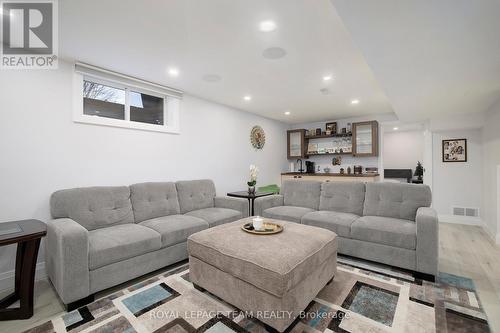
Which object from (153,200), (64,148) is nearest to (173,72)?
(64,148)

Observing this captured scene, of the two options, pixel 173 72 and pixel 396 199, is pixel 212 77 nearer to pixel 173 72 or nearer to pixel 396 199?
pixel 173 72

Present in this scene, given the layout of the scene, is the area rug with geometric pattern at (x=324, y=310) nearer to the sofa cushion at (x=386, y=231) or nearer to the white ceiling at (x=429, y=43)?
the sofa cushion at (x=386, y=231)

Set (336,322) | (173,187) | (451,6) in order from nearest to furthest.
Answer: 1. (451,6)
2. (336,322)
3. (173,187)

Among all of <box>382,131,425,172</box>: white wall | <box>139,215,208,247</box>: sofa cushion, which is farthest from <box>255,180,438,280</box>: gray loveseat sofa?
<box>382,131,425,172</box>: white wall

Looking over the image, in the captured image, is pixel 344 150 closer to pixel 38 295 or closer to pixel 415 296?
pixel 415 296

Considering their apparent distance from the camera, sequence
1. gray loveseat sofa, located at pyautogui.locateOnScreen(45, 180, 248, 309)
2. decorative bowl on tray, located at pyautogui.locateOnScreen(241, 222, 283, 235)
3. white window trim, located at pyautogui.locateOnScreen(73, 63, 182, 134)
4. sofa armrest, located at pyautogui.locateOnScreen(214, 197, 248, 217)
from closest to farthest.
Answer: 1. gray loveseat sofa, located at pyautogui.locateOnScreen(45, 180, 248, 309)
2. decorative bowl on tray, located at pyautogui.locateOnScreen(241, 222, 283, 235)
3. white window trim, located at pyautogui.locateOnScreen(73, 63, 182, 134)
4. sofa armrest, located at pyautogui.locateOnScreen(214, 197, 248, 217)

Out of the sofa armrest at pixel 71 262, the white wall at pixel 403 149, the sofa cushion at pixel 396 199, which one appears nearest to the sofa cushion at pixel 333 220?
the sofa cushion at pixel 396 199

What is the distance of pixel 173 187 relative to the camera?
11.0 feet

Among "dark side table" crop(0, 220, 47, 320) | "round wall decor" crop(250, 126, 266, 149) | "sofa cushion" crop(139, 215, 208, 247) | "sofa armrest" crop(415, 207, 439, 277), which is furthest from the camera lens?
"round wall decor" crop(250, 126, 266, 149)

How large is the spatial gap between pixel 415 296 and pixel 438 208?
11.9 ft

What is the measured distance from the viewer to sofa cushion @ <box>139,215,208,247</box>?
2500 millimetres

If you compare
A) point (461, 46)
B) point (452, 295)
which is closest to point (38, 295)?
point (452, 295)

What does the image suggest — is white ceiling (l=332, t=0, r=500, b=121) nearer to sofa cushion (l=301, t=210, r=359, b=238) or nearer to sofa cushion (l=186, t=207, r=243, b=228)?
sofa cushion (l=301, t=210, r=359, b=238)

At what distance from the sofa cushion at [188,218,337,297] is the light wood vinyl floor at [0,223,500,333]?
1.04 meters
